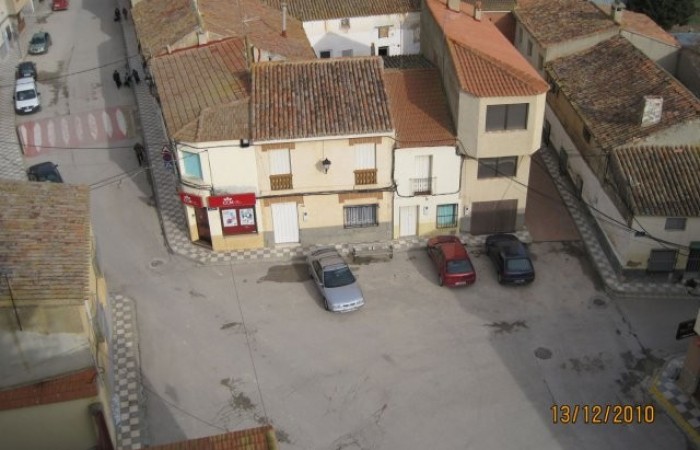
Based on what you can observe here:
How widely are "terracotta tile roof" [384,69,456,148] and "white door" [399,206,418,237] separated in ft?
12.8

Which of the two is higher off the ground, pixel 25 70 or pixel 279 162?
pixel 279 162

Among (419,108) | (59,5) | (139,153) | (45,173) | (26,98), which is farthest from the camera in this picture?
(59,5)

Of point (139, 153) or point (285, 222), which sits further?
point (139, 153)

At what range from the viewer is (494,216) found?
41281 millimetres

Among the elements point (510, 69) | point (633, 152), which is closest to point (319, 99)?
point (510, 69)

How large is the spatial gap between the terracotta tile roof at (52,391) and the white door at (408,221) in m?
19.6

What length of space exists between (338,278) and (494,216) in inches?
392

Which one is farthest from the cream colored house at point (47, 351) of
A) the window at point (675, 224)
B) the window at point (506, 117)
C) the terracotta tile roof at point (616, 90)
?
the terracotta tile roof at point (616, 90)

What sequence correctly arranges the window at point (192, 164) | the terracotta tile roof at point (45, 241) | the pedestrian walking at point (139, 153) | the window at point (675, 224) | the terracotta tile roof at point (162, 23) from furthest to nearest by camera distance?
the pedestrian walking at point (139, 153), the terracotta tile roof at point (162, 23), the window at point (192, 164), the window at point (675, 224), the terracotta tile roof at point (45, 241)

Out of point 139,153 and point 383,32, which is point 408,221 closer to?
point 139,153

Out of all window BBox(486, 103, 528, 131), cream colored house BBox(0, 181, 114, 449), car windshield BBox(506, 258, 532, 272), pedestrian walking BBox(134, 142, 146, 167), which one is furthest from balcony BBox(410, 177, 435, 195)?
pedestrian walking BBox(134, 142, 146, 167)

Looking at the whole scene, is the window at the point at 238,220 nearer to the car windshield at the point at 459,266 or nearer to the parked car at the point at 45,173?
the car windshield at the point at 459,266

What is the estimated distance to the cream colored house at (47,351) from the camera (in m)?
24.8

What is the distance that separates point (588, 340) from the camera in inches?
1371
